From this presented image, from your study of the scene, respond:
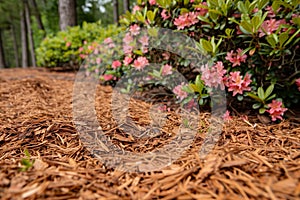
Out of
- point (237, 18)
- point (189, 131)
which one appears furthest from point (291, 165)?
point (237, 18)

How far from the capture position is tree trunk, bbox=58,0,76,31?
18.4ft

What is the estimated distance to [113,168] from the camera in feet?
3.41

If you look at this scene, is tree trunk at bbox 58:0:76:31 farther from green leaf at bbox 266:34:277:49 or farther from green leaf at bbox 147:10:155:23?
green leaf at bbox 266:34:277:49

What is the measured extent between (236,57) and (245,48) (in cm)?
→ 13

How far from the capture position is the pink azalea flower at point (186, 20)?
1.78 meters

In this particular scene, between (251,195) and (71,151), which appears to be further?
(71,151)

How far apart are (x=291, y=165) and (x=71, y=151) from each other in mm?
1046

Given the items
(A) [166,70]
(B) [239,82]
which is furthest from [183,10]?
(B) [239,82]

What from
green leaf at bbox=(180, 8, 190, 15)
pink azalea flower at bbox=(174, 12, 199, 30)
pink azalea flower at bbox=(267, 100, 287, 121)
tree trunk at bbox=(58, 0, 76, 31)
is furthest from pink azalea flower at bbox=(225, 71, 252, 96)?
tree trunk at bbox=(58, 0, 76, 31)

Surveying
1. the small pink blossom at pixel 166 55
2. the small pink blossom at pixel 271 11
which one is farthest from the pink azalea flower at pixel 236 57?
the small pink blossom at pixel 166 55

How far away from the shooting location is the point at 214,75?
1.64 metres

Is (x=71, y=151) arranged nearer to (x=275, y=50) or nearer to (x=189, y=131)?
(x=189, y=131)

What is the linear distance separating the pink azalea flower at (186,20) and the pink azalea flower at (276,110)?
2.78ft

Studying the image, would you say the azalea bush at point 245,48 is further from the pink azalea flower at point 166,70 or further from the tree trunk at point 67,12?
the tree trunk at point 67,12
